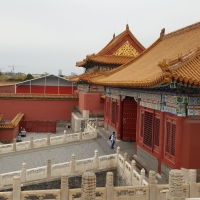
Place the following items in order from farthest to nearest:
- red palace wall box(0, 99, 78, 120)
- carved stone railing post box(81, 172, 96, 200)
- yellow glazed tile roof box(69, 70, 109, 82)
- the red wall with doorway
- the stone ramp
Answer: red palace wall box(0, 99, 78, 120) < yellow glazed tile roof box(69, 70, 109, 82) < the stone ramp < the red wall with doorway < carved stone railing post box(81, 172, 96, 200)

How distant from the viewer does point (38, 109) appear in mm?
28094

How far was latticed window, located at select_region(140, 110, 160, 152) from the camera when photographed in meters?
12.0

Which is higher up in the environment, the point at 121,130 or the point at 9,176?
the point at 121,130

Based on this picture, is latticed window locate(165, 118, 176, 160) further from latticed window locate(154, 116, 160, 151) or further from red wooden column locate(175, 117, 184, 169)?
latticed window locate(154, 116, 160, 151)

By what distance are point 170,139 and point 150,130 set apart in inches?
80.4

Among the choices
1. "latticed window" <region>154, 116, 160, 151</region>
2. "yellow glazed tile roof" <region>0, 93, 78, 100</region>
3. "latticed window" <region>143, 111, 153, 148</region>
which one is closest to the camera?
"latticed window" <region>154, 116, 160, 151</region>

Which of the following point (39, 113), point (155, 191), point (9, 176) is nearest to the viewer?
point (155, 191)

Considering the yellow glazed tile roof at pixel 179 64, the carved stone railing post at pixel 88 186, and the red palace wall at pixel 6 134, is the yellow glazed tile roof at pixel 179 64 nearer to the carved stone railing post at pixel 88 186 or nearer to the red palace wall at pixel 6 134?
the carved stone railing post at pixel 88 186

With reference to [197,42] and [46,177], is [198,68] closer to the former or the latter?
[197,42]

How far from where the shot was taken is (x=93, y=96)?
25.0m

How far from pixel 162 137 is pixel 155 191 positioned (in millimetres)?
3288

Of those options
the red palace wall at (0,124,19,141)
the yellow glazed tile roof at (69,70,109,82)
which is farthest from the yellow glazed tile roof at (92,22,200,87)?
the red palace wall at (0,124,19,141)

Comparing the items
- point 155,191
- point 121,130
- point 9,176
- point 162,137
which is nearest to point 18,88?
point 121,130

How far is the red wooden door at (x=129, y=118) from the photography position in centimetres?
1752
